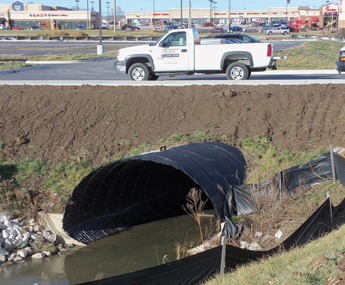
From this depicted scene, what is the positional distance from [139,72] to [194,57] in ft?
7.60

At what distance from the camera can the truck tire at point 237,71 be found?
21047 mm

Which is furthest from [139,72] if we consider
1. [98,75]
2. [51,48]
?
[51,48]

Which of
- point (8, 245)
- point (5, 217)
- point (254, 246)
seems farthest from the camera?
point (5, 217)

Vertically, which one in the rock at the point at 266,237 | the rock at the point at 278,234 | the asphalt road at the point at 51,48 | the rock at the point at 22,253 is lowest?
the rock at the point at 22,253

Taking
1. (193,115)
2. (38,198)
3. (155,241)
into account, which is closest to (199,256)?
(155,241)

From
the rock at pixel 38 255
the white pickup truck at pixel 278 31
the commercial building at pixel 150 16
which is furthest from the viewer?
the commercial building at pixel 150 16

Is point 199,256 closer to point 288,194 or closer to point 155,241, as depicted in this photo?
point 288,194

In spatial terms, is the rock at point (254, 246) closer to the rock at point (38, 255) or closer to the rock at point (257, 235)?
the rock at point (257, 235)

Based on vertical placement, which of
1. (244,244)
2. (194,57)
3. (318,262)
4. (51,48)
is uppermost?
(194,57)

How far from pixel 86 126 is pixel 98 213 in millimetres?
4504

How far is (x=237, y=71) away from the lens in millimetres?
21203

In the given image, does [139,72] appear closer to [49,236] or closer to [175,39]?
[175,39]

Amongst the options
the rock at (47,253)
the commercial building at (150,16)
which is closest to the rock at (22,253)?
the rock at (47,253)

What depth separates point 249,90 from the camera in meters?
17.6
